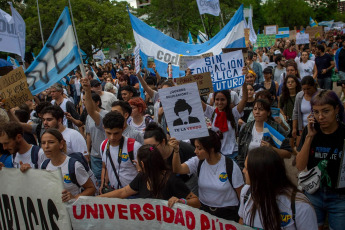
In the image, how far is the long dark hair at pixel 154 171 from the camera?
130 inches

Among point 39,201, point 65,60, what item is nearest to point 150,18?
point 65,60

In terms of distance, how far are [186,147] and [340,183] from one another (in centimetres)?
175

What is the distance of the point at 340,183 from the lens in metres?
3.14

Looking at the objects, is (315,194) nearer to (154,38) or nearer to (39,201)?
(39,201)

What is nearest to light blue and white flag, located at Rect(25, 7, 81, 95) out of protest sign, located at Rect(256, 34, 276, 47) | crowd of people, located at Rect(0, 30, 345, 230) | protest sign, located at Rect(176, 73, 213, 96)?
crowd of people, located at Rect(0, 30, 345, 230)

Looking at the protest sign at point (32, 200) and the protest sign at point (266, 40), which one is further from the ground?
the protest sign at point (266, 40)

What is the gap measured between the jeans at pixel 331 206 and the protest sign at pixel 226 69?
3002mm

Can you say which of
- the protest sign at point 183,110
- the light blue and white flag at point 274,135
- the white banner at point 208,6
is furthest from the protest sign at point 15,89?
the white banner at point 208,6

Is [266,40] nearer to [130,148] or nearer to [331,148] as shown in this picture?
[130,148]

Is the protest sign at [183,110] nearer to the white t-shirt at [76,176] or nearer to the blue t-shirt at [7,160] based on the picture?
the white t-shirt at [76,176]

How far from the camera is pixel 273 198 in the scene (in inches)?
102

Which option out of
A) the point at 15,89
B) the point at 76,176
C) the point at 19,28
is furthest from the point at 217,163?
the point at 19,28

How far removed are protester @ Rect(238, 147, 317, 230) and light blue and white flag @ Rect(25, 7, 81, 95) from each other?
11.8ft

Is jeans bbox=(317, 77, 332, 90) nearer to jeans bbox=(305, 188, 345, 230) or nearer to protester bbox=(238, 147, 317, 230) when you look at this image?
jeans bbox=(305, 188, 345, 230)
